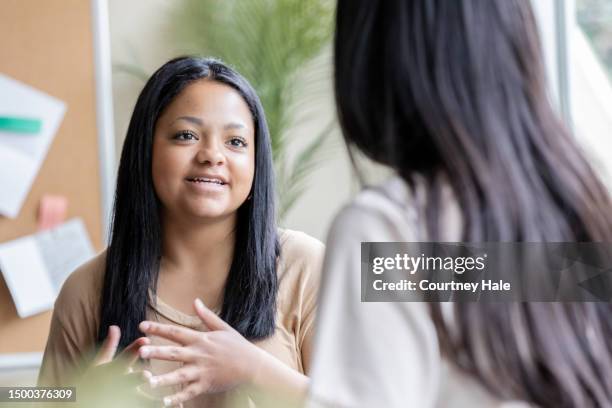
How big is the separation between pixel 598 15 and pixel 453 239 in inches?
25.5

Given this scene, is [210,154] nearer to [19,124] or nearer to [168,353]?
[168,353]

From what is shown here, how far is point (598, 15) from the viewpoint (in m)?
1.00

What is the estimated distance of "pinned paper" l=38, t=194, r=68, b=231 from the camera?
137cm

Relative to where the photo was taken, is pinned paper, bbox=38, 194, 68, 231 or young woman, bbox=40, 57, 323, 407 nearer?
young woman, bbox=40, 57, 323, 407

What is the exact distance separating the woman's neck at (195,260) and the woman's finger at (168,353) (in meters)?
0.13

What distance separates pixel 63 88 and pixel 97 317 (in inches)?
25.5

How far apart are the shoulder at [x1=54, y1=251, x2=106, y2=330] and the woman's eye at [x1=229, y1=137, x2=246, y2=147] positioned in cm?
18

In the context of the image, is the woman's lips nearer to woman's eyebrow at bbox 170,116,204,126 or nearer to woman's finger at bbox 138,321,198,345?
woman's eyebrow at bbox 170,116,204,126

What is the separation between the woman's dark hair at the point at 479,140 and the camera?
0.45 metres

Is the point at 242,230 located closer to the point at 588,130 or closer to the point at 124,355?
the point at 124,355

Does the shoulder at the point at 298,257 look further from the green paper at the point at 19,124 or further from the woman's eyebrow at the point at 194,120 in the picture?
the green paper at the point at 19,124

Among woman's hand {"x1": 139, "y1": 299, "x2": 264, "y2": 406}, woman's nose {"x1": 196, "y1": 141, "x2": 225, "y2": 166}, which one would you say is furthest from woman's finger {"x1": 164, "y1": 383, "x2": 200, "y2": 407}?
woman's nose {"x1": 196, "y1": 141, "x2": 225, "y2": 166}

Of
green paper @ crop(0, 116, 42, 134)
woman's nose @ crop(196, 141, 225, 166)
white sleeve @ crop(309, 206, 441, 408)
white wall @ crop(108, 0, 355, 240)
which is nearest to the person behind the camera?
white sleeve @ crop(309, 206, 441, 408)

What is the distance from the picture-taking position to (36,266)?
1.33 m
